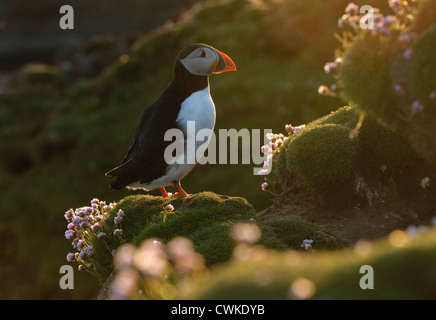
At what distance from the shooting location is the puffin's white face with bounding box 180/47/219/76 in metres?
10.1

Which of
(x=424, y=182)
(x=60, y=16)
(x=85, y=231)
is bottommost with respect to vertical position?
(x=85, y=231)

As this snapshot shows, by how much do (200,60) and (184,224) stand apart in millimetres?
2964

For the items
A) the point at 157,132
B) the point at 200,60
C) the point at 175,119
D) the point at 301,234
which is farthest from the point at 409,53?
the point at 157,132

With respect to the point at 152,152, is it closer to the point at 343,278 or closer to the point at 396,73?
the point at 396,73

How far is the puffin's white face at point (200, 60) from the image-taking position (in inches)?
399

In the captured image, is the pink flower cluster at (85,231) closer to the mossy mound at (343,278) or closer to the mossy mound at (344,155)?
the mossy mound at (344,155)

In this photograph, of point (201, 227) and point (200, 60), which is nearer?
point (201, 227)

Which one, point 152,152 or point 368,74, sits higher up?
point 152,152

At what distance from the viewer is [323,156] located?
989 centimetres

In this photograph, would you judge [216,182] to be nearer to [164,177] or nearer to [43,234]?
[43,234]

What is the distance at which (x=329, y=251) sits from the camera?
27.4 ft

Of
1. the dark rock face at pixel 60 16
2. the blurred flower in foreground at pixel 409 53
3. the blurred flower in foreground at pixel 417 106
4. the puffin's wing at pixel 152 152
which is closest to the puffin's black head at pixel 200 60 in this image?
the puffin's wing at pixel 152 152

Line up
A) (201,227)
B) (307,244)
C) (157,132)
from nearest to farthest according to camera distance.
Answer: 1. (307,244)
2. (201,227)
3. (157,132)

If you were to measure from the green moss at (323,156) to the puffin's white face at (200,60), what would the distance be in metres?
2.03
